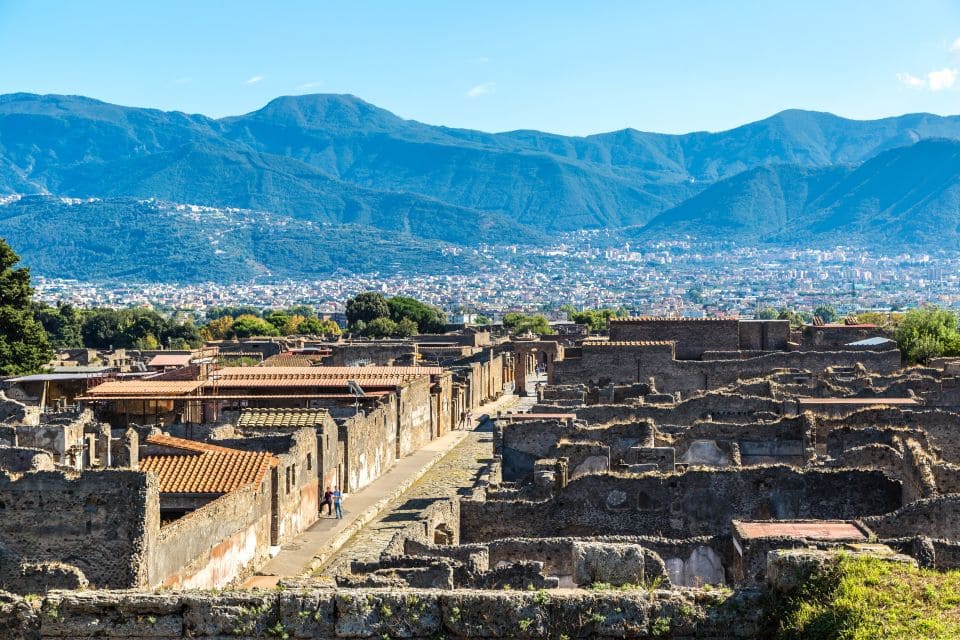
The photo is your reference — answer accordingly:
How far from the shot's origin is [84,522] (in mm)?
18438

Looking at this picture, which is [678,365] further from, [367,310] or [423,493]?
[367,310]

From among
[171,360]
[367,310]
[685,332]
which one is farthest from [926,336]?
[367,310]

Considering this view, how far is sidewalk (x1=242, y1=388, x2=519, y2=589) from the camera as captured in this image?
24.7 metres

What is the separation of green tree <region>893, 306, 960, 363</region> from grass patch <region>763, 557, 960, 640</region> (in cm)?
4797

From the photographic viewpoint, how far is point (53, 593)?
9.11m

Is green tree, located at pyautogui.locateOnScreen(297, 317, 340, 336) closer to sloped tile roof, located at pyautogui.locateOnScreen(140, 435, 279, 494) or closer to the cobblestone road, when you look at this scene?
the cobblestone road

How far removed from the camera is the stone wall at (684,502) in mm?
18844

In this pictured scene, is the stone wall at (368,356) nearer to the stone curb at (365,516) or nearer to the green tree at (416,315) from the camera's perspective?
the stone curb at (365,516)

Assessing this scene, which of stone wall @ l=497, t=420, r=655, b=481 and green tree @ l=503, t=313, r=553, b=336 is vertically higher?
stone wall @ l=497, t=420, r=655, b=481

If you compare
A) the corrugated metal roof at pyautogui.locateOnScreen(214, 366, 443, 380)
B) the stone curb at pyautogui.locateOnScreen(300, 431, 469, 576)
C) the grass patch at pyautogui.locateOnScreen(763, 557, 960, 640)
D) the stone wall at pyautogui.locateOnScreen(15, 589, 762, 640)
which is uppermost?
the grass patch at pyautogui.locateOnScreen(763, 557, 960, 640)

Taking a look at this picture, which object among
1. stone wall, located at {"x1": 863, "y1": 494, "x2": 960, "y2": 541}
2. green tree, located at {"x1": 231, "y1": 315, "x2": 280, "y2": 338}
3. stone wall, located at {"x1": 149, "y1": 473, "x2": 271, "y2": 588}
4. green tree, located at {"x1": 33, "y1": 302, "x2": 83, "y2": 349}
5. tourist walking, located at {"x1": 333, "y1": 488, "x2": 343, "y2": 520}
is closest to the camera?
stone wall, located at {"x1": 863, "y1": 494, "x2": 960, "y2": 541}

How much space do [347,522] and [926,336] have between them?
37.1 m

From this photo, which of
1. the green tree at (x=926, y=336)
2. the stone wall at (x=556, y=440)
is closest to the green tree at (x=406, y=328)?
the green tree at (x=926, y=336)

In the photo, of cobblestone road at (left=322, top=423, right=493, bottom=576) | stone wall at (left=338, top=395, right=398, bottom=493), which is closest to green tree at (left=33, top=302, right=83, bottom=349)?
cobblestone road at (left=322, top=423, right=493, bottom=576)
